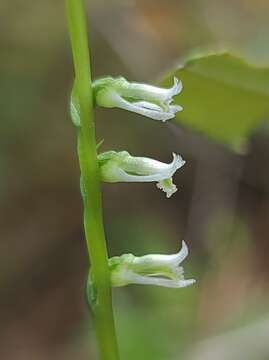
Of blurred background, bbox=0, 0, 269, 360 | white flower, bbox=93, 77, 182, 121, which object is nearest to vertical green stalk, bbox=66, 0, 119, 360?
white flower, bbox=93, 77, 182, 121

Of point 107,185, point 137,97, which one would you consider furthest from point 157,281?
point 107,185

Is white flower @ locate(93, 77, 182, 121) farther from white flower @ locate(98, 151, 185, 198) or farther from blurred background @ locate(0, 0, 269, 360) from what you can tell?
blurred background @ locate(0, 0, 269, 360)

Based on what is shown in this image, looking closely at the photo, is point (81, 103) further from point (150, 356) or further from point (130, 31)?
point (130, 31)

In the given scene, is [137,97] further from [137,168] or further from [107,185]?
[107,185]

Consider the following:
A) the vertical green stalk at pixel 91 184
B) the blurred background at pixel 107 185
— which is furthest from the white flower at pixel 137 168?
the blurred background at pixel 107 185

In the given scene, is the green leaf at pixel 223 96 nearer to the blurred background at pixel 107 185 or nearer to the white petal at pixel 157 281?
the white petal at pixel 157 281

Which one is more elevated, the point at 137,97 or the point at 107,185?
the point at 137,97
